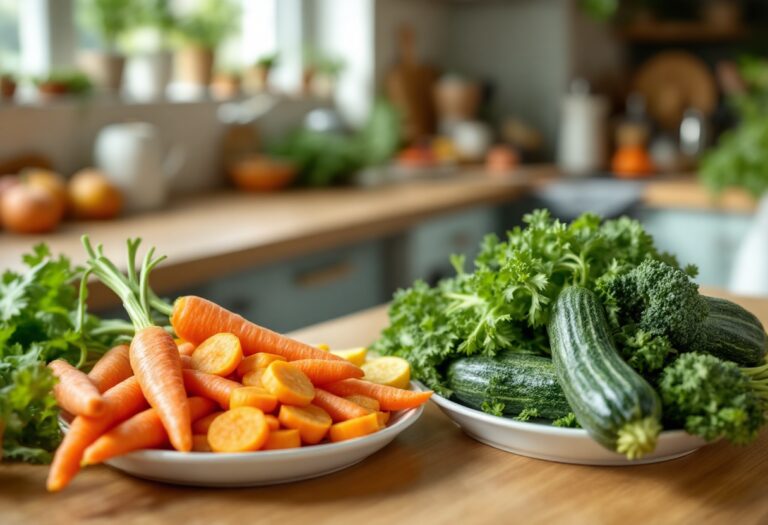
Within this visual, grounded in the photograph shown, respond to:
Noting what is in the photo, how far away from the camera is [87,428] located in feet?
2.82

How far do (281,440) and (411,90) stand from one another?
3.52 metres

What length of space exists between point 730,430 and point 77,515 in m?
0.58

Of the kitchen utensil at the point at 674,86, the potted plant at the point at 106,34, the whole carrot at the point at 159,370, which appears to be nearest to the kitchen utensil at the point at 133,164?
the potted plant at the point at 106,34

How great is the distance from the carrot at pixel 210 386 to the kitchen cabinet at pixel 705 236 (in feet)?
8.63

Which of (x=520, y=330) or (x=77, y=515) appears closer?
(x=77, y=515)

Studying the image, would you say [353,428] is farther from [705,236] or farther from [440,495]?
[705,236]

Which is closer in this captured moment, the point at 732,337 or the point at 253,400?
the point at 253,400

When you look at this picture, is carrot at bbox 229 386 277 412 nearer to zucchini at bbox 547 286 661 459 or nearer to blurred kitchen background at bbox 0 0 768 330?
zucchini at bbox 547 286 661 459

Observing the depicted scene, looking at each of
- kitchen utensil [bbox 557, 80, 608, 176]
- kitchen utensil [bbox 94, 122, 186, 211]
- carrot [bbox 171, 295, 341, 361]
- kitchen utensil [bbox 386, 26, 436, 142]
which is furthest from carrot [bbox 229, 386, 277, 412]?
kitchen utensil [bbox 557, 80, 608, 176]

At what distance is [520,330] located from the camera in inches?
41.7

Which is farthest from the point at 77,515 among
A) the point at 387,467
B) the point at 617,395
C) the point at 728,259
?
the point at 728,259

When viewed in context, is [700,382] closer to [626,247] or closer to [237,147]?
[626,247]

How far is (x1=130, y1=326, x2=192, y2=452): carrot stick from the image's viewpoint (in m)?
0.87

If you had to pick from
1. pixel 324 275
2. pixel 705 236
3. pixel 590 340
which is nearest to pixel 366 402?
pixel 590 340
